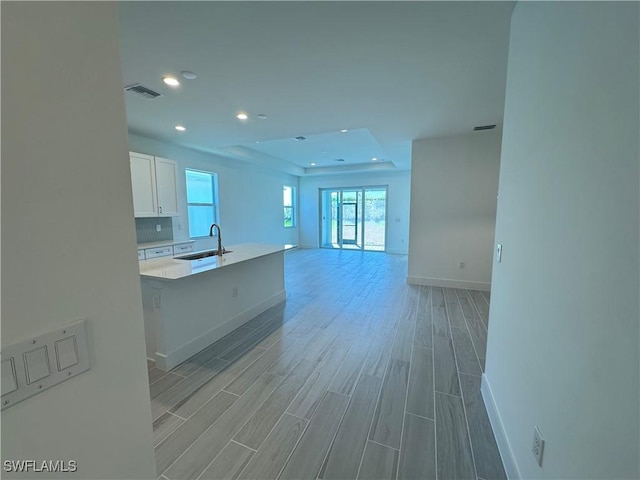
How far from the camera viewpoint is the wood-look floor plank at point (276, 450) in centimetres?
139

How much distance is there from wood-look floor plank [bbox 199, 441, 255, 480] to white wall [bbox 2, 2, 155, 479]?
877mm

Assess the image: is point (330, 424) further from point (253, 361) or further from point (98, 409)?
point (98, 409)

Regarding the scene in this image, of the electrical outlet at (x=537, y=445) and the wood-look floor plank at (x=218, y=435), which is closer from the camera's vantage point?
the electrical outlet at (x=537, y=445)

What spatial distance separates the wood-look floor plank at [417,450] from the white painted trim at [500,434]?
348mm

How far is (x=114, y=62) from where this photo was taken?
63cm

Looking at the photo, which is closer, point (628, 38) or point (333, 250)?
point (628, 38)

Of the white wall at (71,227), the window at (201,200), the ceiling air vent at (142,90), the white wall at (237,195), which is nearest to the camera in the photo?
the white wall at (71,227)

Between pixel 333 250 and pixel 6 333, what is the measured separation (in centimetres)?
831

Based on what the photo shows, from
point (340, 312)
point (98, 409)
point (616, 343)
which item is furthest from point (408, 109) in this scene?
point (98, 409)

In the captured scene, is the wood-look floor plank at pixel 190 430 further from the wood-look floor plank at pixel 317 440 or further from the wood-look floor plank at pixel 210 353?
the wood-look floor plank at pixel 317 440

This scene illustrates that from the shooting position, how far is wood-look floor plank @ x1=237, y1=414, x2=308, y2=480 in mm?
1391

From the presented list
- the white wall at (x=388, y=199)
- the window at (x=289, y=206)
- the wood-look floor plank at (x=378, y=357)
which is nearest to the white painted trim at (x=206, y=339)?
the wood-look floor plank at (x=378, y=357)

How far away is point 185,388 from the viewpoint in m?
2.04

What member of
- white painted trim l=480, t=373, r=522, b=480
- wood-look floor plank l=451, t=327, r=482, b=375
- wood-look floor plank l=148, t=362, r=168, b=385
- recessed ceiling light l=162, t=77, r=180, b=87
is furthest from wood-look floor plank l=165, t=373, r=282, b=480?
recessed ceiling light l=162, t=77, r=180, b=87
